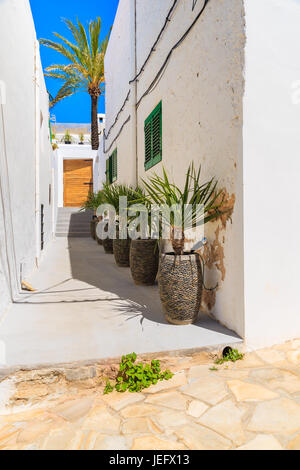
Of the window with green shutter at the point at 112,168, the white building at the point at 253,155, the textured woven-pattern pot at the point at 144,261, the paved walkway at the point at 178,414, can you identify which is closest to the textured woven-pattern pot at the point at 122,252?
the textured woven-pattern pot at the point at 144,261

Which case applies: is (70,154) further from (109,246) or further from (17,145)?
(17,145)

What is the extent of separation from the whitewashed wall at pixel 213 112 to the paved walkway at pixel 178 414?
1.67 ft

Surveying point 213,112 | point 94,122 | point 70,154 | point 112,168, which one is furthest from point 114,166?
point 70,154

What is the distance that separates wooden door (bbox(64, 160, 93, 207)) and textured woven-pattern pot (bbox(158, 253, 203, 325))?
13998 millimetres

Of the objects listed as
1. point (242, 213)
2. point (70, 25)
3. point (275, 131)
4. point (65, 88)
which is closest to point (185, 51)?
point (275, 131)

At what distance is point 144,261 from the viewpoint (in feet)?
14.5

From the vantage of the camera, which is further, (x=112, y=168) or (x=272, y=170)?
(x=112, y=168)

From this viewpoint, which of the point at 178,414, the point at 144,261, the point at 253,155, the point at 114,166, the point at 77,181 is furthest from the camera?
the point at 77,181

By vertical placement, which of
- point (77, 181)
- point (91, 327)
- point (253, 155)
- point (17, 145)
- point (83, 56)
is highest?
point (83, 56)

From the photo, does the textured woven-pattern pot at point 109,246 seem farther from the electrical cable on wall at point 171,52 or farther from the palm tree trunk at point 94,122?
the palm tree trunk at point 94,122

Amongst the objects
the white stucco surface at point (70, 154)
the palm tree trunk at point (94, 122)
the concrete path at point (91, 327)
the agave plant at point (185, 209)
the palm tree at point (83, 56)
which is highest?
the palm tree at point (83, 56)

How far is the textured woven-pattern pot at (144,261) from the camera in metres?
4.38

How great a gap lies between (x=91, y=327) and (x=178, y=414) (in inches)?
46.4
